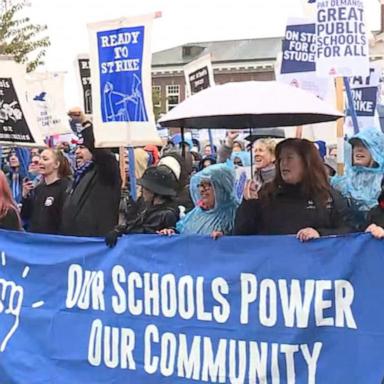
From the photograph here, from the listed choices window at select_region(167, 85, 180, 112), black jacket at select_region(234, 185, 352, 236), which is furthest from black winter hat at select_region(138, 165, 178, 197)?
window at select_region(167, 85, 180, 112)

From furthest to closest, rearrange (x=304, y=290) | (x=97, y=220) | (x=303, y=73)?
1. (x=303, y=73)
2. (x=97, y=220)
3. (x=304, y=290)

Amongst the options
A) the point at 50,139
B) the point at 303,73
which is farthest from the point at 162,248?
the point at 50,139

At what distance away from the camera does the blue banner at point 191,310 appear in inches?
174

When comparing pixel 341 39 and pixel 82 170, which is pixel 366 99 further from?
pixel 82 170

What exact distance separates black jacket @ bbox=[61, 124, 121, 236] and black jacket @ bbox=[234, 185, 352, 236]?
5.33ft

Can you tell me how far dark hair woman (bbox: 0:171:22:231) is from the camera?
19.8 feet

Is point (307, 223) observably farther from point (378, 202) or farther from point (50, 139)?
point (50, 139)

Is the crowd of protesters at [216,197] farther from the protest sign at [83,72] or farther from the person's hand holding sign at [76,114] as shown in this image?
the protest sign at [83,72]

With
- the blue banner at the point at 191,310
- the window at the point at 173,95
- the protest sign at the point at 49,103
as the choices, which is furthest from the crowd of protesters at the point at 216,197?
the window at the point at 173,95

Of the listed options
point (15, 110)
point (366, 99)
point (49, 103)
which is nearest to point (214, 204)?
point (15, 110)

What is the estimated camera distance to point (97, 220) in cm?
638

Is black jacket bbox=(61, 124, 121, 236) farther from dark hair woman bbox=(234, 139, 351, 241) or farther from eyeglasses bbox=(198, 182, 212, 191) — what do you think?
dark hair woman bbox=(234, 139, 351, 241)

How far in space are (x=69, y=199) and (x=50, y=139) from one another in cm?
772

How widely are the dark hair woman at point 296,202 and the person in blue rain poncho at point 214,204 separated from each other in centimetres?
29
